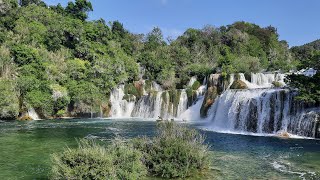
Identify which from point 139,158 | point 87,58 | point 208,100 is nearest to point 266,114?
point 208,100

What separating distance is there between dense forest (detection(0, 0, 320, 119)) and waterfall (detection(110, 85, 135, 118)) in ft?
4.41

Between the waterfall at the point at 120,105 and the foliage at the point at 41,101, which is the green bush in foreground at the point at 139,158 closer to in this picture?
the foliage at the point at 41,101

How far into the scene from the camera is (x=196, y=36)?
300ft

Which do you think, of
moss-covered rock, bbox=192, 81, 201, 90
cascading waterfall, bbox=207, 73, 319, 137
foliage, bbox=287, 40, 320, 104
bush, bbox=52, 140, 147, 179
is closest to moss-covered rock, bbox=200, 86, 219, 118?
cascading waterfall, bbox=207, 73, 319, 137

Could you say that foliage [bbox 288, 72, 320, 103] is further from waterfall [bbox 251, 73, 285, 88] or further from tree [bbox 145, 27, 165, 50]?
tree [bbox 145, 27, 165, 50]

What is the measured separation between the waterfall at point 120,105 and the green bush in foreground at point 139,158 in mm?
44916

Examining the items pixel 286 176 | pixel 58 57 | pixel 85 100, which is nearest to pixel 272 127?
pixel 286 176

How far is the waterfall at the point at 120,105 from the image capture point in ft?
200

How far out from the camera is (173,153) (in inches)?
589

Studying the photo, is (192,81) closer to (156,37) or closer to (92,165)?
(156,37)

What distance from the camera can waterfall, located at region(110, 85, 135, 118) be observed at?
200ft

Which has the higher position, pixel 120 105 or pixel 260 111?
pixel 120 105

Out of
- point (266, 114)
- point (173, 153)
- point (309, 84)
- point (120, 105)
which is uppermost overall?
point (309, 84)

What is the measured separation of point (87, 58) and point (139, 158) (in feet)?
191
